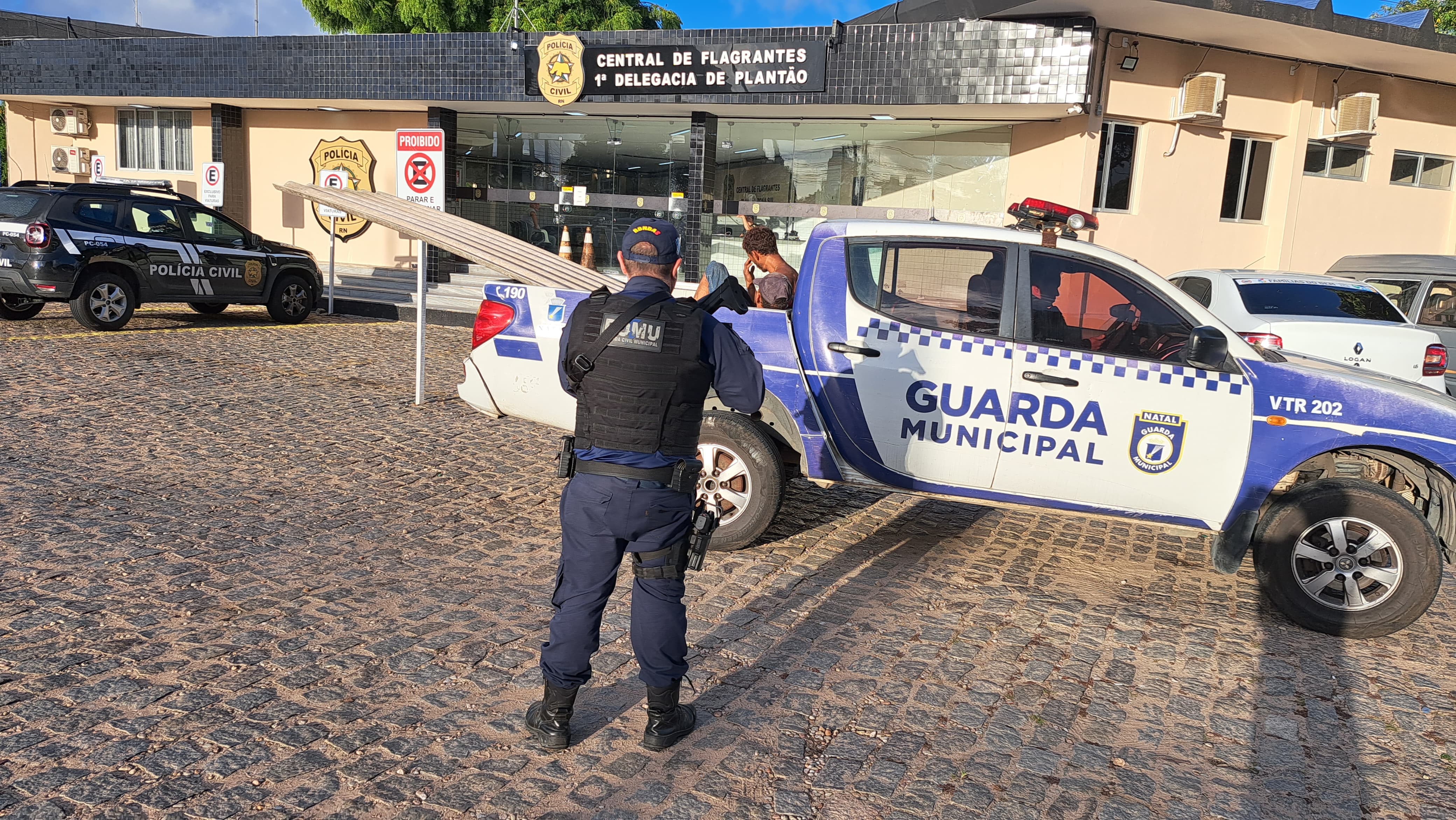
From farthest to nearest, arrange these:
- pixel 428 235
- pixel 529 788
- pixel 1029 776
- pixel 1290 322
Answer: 1. pixel 1290 322
2. pixel 428 235
3. pixel 1029 776
4. pixel 529 788

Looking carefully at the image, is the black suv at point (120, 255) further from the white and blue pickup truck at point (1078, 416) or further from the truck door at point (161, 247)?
the white and blue pickup truck at point (1078, 416)

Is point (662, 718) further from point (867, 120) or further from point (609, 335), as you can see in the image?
point (867, 120)

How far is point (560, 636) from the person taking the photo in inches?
125

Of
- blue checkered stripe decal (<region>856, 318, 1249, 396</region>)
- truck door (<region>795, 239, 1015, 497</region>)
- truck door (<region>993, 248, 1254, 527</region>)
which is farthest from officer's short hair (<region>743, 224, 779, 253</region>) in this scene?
truck door (<region>993, 248, 1254, 527</region>)

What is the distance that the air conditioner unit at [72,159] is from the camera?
69.8 ft

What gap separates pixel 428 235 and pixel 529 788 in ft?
15.3

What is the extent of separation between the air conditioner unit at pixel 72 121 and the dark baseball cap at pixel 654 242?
74.9 feet

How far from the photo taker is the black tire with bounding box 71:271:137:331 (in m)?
11.1

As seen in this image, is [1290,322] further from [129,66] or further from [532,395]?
[129,66]

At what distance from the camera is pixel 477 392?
5.89 meters

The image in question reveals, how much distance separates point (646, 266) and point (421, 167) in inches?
393

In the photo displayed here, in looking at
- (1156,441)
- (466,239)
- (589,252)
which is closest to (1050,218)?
(1156,441)

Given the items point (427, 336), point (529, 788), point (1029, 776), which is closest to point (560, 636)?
point (529, 788)

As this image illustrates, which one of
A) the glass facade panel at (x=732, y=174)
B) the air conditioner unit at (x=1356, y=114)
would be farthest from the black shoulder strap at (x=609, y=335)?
→ the air conditioner unit at (x=1356, y=114)
